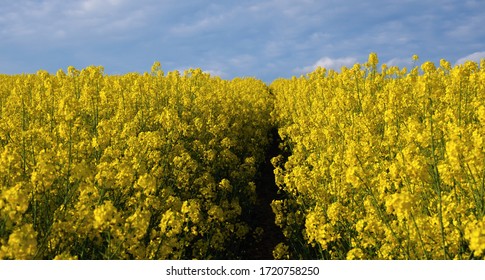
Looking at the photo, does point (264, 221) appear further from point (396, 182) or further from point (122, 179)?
point (122, 179)

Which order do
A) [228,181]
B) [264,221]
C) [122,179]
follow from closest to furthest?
1. [122,179]
2. [228,181]
3. [264,221]

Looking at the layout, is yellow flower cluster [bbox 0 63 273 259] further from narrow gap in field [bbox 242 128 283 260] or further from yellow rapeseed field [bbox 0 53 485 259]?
narrow gap in field [bbox 242 128 283 260]

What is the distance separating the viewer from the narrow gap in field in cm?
661

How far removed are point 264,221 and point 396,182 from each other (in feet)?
12.0

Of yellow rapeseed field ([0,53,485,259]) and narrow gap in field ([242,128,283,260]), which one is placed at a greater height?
yellow rapeseed field ([0,53,485,259])

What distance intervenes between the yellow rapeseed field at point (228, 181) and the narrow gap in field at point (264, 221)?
0.24m

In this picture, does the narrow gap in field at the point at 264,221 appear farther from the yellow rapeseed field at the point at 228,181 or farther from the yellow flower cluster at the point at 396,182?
the yellow flower cluster at the point at 396,182

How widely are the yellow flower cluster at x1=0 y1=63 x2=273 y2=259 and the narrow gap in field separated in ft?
0.87

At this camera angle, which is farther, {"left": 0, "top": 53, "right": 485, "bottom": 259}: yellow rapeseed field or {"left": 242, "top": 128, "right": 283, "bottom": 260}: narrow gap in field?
Result: {"left": 242, "top": 128, "right": 283, "bottom": 260}: narrow gap in field

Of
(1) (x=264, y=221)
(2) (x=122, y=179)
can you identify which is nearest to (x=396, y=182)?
(2) (x=122, y=179)

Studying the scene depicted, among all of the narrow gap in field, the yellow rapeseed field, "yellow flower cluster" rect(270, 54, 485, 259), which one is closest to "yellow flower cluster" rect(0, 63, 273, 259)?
the yellow rapeseed field

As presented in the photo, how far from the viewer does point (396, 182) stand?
432cm

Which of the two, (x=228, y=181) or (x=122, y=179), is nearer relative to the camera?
(x=122, y=179)

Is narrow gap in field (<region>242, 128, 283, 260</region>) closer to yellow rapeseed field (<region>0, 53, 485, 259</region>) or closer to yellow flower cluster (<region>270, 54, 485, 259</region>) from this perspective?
yellow rapeseed field (<region>0, 53, 485, 259</region>)
